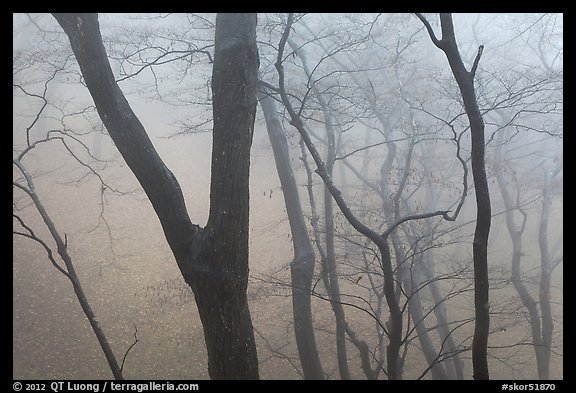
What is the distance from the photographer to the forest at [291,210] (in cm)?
263

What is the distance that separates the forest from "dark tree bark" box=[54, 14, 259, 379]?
11 mm

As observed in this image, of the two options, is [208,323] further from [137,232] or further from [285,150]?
[137,232]

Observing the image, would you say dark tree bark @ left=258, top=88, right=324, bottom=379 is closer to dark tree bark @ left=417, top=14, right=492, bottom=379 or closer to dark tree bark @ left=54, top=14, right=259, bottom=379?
dark tree bark @ left=417, top=14, right=492, bottom=379

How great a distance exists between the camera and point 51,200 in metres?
11.9

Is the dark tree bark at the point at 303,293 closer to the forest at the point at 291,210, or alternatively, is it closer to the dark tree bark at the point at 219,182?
the forest at the point at 291,210

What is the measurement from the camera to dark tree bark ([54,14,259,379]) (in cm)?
251

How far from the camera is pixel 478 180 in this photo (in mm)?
2756

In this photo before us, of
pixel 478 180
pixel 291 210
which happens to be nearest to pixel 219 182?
pixel 478 180

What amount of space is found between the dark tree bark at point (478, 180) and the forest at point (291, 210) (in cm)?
1

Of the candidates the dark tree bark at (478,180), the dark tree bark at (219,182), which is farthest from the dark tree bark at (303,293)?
the dark tree bark at (219,182)

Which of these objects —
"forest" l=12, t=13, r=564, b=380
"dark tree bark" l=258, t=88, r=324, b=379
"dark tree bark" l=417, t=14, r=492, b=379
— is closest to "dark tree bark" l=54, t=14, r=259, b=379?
"forest" l=12, t=13, r=564, b=380

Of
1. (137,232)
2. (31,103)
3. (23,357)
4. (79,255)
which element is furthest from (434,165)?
(31,103)

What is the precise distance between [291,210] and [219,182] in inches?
160

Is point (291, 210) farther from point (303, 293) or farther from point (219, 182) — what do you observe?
point (219, 182)
